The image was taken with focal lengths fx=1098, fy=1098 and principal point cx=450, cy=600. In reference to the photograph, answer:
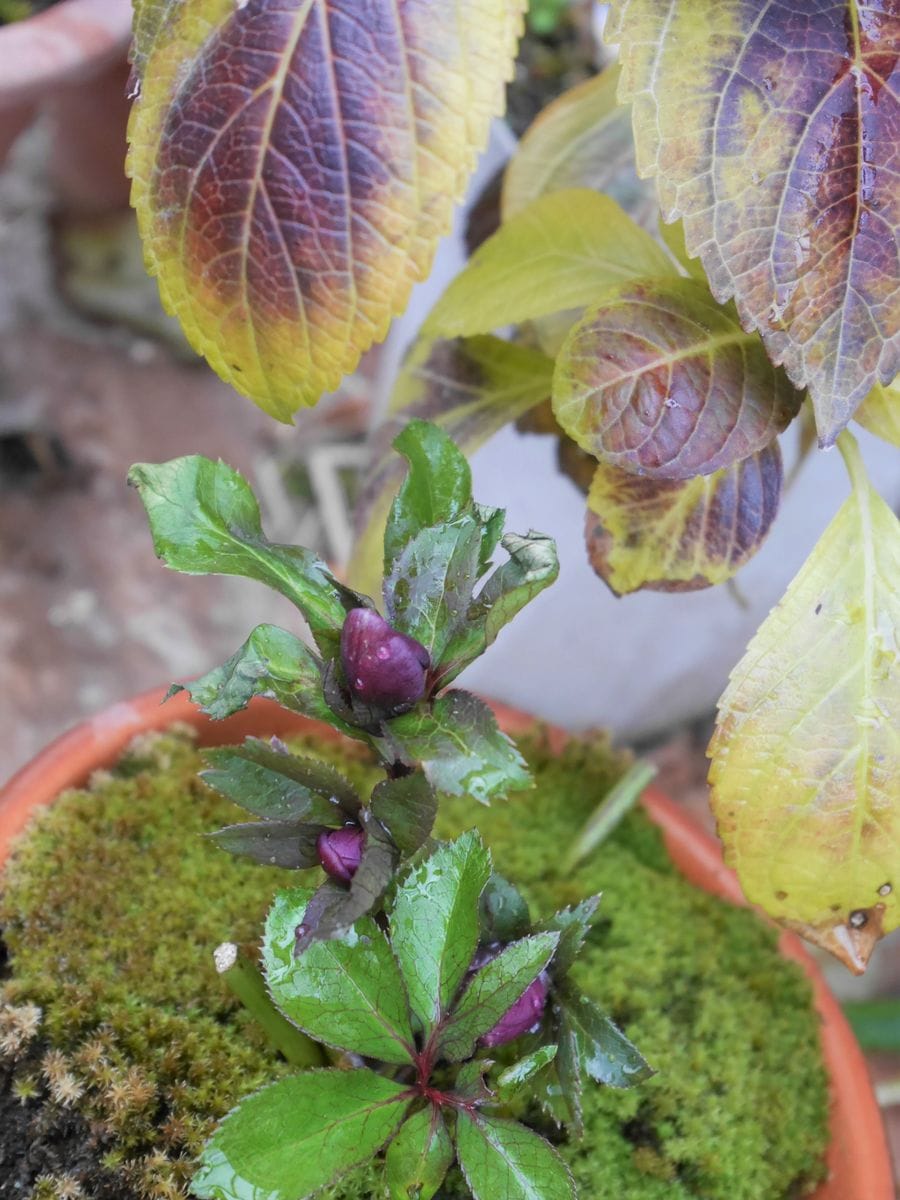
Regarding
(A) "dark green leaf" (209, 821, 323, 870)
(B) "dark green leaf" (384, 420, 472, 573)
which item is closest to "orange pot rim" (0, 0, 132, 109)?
(B) "dark green leaf" (384, 420, 472, 573)

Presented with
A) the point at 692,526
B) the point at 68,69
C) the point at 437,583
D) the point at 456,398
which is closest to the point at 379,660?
the point at 437,583

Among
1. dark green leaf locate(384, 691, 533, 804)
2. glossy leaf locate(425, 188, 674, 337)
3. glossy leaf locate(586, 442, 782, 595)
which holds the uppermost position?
glossy leaf locate(425, 188, 674, 337)

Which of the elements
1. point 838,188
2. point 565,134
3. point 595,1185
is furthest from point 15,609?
point 838,188

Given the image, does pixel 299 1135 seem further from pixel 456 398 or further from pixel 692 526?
pixel 456 398

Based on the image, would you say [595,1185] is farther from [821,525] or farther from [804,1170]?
[821,525]

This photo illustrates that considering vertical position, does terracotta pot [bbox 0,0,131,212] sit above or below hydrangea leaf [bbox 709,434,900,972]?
above

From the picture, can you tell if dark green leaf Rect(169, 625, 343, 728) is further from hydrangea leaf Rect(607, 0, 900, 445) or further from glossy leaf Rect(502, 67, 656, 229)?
glossy leaf Rect(502, 67, 656, 229)

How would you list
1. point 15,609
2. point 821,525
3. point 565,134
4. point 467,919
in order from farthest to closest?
point 15,609 → point 821,525 → point 565,134 → point 467,919
